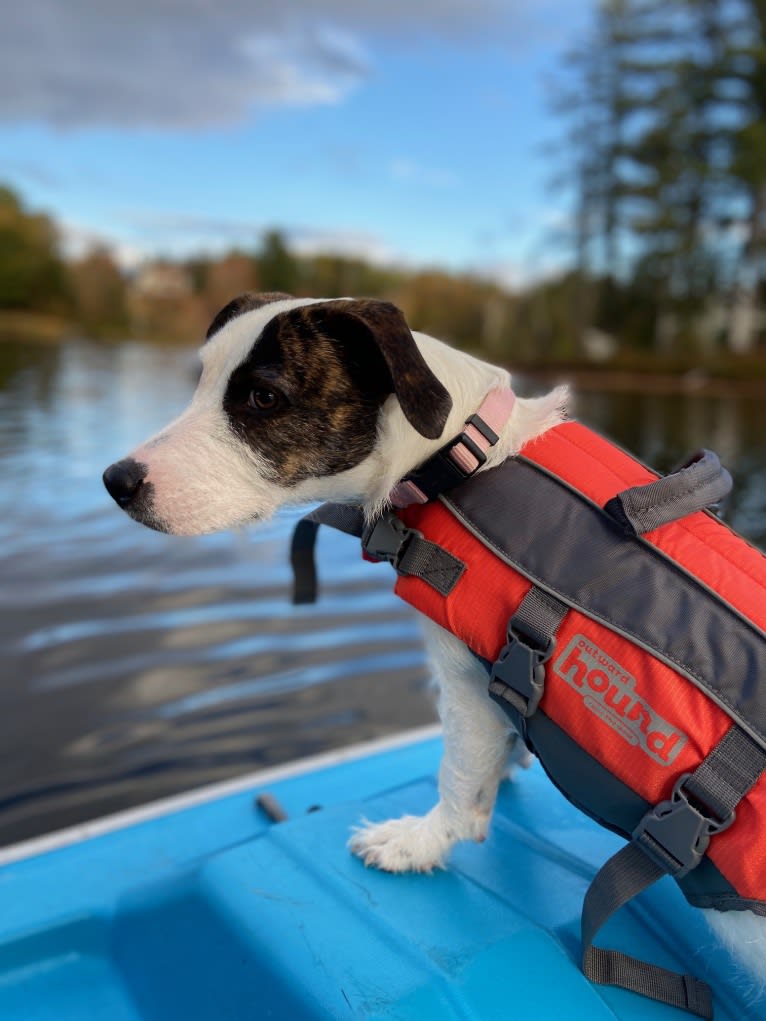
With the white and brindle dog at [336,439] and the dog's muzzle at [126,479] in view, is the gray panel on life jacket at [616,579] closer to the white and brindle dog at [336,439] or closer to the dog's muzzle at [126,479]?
the white and brindle dog at [336,439]

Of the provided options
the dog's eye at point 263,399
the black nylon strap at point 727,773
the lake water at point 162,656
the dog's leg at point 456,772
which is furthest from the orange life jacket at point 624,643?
the lake water at point 162,656

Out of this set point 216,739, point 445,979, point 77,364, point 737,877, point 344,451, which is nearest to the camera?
point 737,877

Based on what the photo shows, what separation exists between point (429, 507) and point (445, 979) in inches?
37.3

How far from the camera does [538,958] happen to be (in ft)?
5.51

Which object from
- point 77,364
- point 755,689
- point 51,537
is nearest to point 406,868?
point 755,689

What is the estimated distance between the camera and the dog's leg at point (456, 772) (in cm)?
187

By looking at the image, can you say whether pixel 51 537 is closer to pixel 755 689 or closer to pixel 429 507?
pixel 429 507

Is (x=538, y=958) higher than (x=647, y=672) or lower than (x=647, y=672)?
lower

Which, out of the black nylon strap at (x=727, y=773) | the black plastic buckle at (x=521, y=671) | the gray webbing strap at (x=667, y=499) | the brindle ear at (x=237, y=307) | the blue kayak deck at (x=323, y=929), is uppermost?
the brindle ear at (x=237, y=307)

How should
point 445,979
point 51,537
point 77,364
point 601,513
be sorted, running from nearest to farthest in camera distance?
point 445,979 → point 601,513 → point 51,537 → point 77,364

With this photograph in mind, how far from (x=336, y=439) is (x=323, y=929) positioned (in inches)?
41.0

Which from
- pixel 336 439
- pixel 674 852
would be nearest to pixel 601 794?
pixel 674 852

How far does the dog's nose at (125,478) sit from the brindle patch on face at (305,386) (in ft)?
0.75

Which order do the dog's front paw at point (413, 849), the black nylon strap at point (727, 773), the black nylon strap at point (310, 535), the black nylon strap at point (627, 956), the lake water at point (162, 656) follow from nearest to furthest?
the black nylon strap at point (727, 773), the black nylon strap at point (627, 956), the dog's front paw at point (413, 849), the black nylon strap at point (310, 535), the lake water at point (162, 656)
